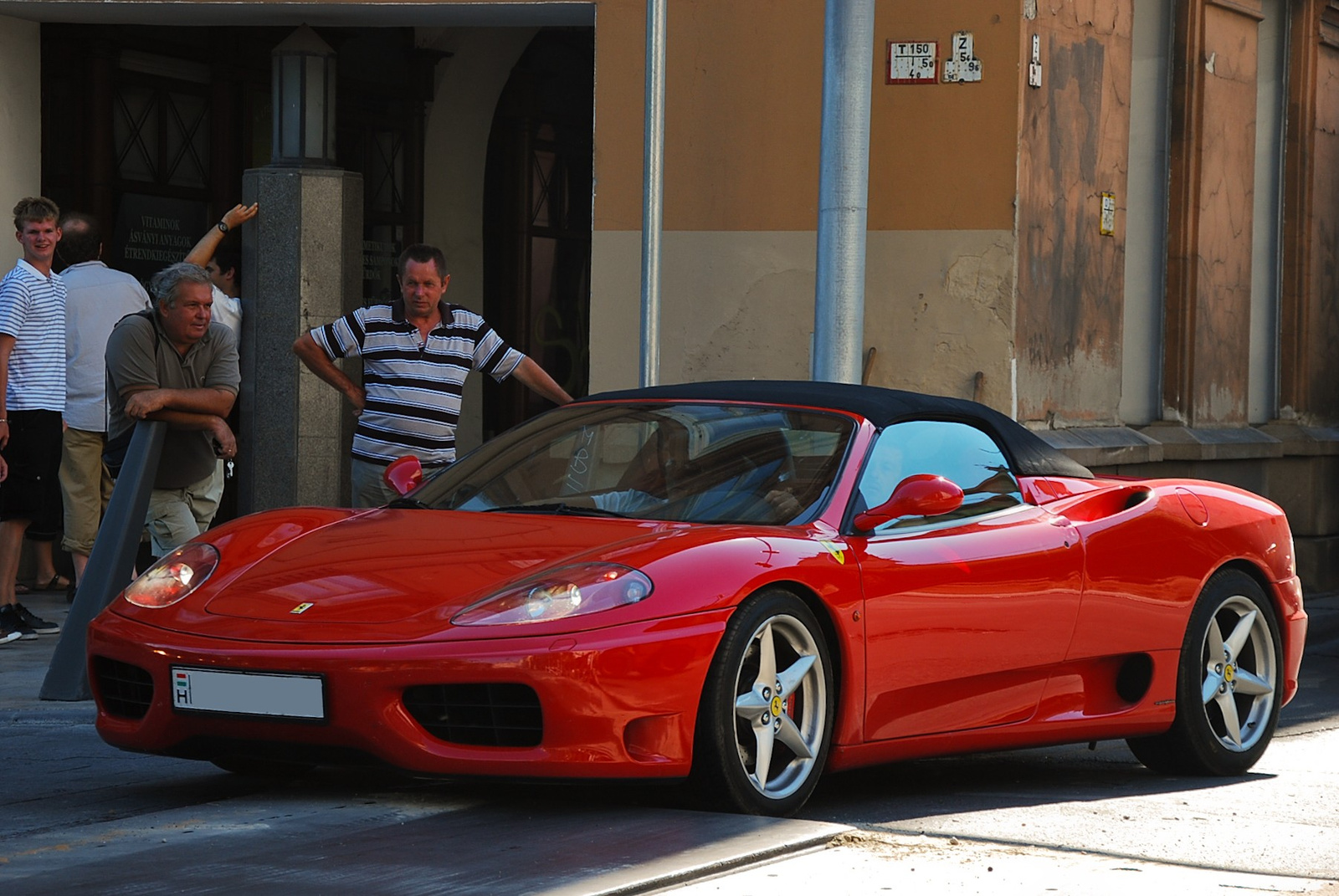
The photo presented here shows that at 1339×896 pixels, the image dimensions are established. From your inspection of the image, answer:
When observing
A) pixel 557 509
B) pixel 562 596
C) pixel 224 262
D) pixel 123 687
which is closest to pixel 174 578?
pixel 123 687

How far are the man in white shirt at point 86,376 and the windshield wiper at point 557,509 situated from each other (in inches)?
197

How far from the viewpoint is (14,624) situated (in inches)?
372

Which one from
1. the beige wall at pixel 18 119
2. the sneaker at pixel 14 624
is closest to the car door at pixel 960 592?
the sneaker at pixel 14 624

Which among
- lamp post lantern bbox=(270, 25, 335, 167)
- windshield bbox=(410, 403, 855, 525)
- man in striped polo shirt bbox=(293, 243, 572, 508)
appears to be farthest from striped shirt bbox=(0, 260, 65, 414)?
windshield bbox=(410, 403, 855, 525)

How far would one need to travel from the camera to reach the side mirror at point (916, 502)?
222 inches

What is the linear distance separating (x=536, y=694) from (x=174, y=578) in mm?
1279

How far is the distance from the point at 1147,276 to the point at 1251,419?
217 cm

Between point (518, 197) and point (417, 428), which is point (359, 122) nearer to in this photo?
point (518, 197)

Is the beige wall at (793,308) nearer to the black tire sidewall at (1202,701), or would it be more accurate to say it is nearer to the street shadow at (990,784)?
the street shadow at (990,784)

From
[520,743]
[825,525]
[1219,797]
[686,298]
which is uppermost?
[686,298]

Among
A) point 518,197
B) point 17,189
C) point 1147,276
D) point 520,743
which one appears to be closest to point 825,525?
point 520,743

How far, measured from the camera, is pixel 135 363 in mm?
7684

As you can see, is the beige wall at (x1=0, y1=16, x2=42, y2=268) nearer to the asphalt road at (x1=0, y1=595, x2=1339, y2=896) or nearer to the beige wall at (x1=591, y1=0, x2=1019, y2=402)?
the beige wall at (x1=591, y1=0, x2=1019, y2=402)

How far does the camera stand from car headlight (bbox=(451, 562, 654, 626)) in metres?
4.96
